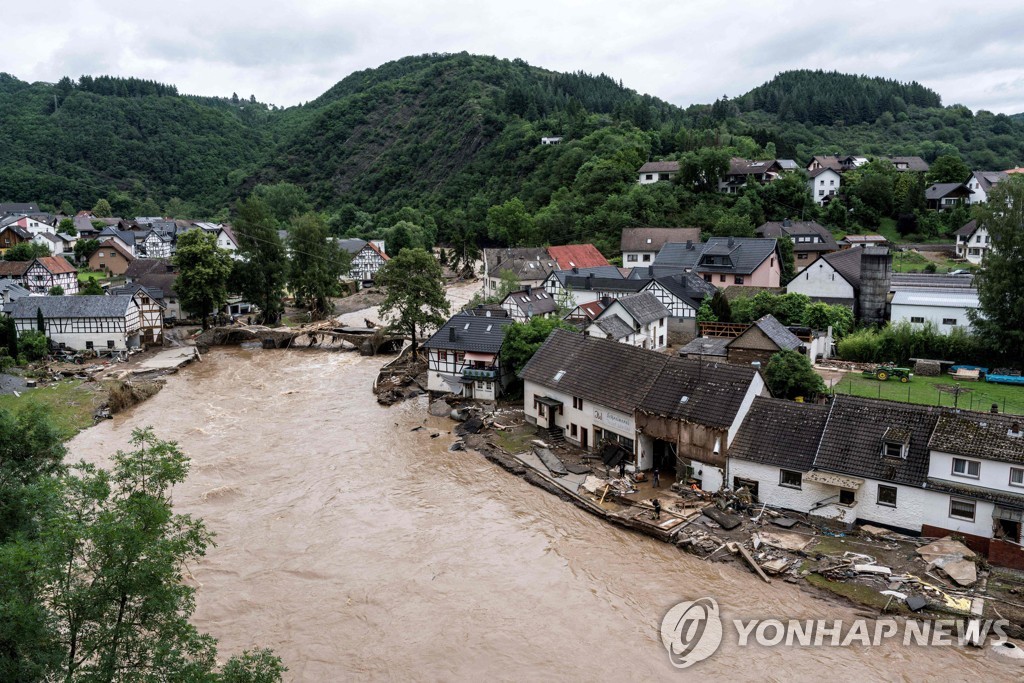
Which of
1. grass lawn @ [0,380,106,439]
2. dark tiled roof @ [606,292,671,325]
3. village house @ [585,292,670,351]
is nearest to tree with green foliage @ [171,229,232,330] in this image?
grass lawn @ [0,380,106,439]

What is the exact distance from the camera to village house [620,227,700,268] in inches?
2345

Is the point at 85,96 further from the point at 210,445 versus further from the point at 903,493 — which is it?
the point at 903,493

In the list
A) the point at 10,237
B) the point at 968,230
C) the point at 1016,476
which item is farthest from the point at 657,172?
the point at 10,237

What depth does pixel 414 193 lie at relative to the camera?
113812 millimetres

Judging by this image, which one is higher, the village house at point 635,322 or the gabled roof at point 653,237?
the gabled roof at point 653,237

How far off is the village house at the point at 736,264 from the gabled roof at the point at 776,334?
1521 cm

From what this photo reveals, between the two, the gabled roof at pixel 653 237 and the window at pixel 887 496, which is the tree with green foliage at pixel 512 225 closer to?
A: the gabled roof at pixel 653 237

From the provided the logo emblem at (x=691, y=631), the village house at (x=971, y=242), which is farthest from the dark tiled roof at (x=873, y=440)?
the village house at (x=971, y=242)

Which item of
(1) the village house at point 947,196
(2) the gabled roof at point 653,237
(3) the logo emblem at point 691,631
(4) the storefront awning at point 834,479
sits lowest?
(3) the logo emblem at point 691,631

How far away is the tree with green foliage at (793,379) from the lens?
25922mm

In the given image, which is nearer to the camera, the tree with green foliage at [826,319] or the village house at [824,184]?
the tree with green foliage at [826,319]

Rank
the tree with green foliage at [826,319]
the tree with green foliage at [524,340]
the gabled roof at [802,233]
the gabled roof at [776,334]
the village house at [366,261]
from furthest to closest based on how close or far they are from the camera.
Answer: the village house at [366,261]
the gabled roof at [802,233]
the tree with green foliage at [826,319]
the tree with green foliage at [524,340]
the gabled roof at [776,334]

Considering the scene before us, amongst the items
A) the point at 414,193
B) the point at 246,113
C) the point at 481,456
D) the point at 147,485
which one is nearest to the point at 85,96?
the point at 246,113

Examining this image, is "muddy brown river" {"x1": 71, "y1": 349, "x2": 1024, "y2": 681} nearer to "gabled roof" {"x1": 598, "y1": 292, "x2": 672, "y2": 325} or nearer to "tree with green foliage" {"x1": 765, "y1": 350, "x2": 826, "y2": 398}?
"tree with green foliage" {"x1": 765, "y1": 350, "x2": 826, "y2": 398}
